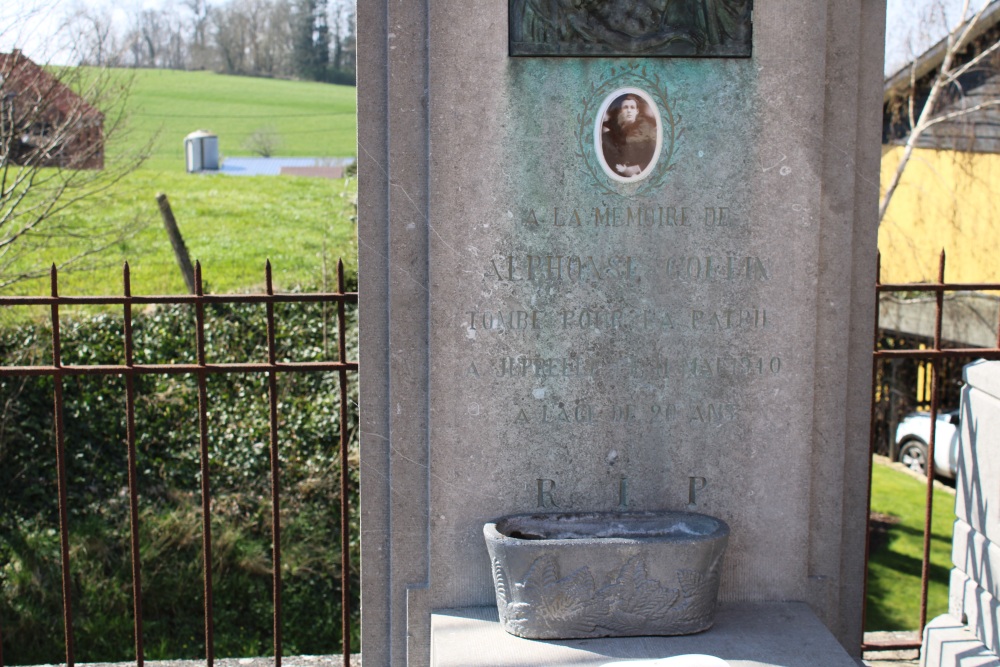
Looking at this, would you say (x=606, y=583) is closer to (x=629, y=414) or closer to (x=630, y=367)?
(x=629, y=414)

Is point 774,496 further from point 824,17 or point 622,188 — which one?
point 824,17

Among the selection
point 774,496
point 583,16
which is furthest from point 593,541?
point 583,16

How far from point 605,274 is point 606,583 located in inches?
36.2

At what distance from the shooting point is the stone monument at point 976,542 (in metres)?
2.90

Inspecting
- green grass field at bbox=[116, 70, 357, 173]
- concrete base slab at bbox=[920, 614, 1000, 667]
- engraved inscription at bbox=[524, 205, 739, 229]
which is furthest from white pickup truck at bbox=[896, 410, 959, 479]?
green grass field at bbox=[116, 70, 357, 173]

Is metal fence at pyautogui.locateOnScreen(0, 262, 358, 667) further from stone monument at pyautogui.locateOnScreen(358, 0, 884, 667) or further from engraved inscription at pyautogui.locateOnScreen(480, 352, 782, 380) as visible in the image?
engraved inscription at pyautogui.locateOnScreen(480, 352, 782, 380)

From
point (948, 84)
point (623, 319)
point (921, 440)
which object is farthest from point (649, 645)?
Result: point (948, 84)

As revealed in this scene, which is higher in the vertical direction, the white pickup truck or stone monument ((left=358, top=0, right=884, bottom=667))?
stone monument ((left=358, top=0, right=884, bottom=667))

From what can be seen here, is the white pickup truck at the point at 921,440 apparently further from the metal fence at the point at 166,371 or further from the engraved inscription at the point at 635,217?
the metal fence at the point at 166,371

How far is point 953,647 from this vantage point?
312cm

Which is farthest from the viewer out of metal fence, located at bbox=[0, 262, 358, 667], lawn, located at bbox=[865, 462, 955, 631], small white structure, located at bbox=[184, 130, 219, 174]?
small white structure, located at bbox=[184, 130, 219, 174]

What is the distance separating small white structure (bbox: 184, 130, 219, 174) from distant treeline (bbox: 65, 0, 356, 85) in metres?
4.17

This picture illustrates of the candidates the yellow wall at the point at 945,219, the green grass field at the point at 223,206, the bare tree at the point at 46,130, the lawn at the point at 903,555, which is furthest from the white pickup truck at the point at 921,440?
the bare tree at the point at 46,130

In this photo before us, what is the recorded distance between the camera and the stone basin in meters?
2.79
